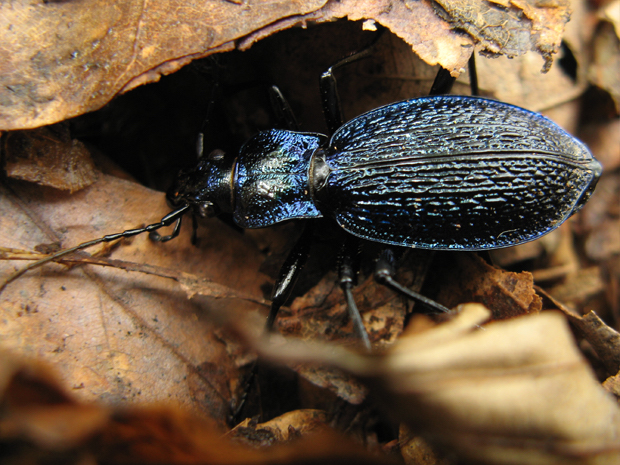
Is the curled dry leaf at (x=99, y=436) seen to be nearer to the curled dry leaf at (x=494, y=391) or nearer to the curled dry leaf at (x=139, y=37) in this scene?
the curled dry leaf at (x=494, y=391)

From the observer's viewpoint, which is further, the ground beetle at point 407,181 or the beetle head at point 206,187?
the beetle head at point 206,187

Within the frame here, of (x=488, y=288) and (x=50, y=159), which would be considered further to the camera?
(x=488, y=288)

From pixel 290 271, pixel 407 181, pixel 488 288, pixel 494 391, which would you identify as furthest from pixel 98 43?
pixel 488 288

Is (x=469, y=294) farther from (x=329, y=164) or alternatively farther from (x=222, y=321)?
(x=222, y=321)

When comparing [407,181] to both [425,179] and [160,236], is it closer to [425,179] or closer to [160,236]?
[425,179]

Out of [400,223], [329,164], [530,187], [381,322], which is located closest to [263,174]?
[329,164]

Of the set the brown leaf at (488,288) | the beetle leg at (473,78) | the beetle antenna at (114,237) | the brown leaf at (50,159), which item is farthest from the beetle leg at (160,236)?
the beetle leg at (473,78)
